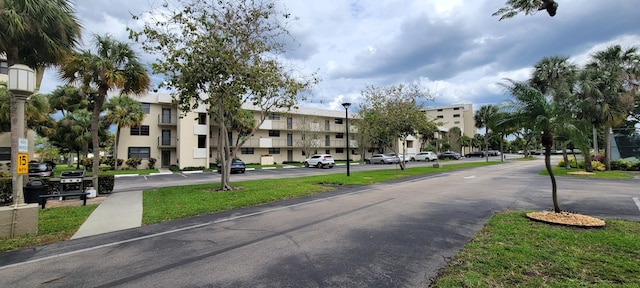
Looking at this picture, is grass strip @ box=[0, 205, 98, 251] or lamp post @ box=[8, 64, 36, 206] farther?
lamp post @ box=[8, 64, 36, 206]

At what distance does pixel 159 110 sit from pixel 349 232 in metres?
31.9

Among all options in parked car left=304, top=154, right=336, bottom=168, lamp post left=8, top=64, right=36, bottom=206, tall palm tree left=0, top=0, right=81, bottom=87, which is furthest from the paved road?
parked car left=304, top=154, right=336, bottom=168

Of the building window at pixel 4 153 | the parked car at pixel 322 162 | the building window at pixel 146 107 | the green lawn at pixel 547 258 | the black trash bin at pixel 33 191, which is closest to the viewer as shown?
the green lawn at pixel 547 258

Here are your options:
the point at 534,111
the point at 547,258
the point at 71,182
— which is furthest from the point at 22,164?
the point at 534,111

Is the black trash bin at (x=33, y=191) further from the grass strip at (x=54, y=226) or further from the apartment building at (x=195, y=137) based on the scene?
the apartment building at (x=195, y=137)

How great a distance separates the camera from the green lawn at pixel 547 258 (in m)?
3.64

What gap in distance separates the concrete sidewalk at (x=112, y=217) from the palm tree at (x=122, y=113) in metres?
19.5

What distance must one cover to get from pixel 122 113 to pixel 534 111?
30885 millimetres

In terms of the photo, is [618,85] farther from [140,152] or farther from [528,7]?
[140,152]

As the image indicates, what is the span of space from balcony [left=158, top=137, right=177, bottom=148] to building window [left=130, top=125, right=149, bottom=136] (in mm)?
1497

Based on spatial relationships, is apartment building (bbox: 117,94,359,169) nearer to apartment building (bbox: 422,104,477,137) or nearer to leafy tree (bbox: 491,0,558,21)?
leafy tree (bbox: 491,0,558,21)

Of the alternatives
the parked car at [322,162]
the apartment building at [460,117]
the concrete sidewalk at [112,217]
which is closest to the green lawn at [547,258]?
the concrete sidewalk at [112,217]

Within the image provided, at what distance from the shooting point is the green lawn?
364 cm

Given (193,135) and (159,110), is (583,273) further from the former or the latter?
(159,110)
